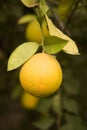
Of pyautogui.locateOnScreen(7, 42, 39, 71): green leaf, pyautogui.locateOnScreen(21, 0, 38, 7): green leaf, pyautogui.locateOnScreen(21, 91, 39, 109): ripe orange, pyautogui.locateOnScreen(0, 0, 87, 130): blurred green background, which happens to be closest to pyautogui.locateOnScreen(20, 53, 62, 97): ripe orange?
pyautogui.locateOnScreen(7, 42, 39, 71): green leaf

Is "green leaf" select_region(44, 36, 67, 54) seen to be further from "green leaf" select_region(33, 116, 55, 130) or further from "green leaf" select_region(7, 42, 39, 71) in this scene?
"green leaf" select_region(33, 116, 55, 130)

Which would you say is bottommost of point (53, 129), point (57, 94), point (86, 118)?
point (53, 129)

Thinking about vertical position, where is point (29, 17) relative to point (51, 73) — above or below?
below

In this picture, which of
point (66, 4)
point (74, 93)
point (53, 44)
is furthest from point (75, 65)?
point (53, 44)

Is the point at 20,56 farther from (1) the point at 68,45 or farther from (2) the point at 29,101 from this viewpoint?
(2) the point at 29,101

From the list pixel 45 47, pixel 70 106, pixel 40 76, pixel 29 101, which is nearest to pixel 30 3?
pixel 45 47

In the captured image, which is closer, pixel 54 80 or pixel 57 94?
pixel 54 80

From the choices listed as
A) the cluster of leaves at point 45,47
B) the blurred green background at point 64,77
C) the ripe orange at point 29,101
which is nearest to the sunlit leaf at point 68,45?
the cluster of leaves at point 45,47

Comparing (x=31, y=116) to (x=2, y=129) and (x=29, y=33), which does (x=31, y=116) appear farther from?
(x=29, y=33)
